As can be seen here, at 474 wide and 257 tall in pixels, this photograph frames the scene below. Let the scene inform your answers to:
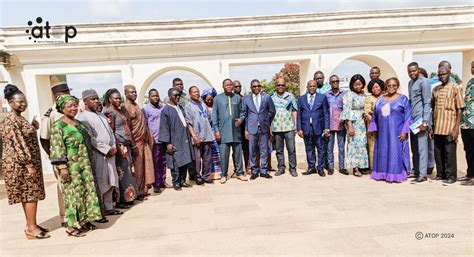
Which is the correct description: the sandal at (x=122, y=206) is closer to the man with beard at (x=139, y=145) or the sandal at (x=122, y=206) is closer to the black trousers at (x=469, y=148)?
the man with beard at (x=139, y=145)

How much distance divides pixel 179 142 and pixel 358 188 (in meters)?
2.75

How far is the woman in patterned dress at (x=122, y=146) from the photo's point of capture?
441cm

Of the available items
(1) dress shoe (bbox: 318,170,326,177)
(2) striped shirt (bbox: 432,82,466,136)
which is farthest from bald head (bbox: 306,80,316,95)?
(2) striped shirt (bbox: 432,82,466,136)

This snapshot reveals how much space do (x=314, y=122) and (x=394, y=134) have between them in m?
1.24

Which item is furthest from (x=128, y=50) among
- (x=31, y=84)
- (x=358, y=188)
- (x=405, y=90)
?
(x=405, y=90)

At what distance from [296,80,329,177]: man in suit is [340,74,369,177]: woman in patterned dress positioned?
0.33 meters

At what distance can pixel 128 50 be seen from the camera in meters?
9.24

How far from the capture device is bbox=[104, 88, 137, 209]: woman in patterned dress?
441 centimetres

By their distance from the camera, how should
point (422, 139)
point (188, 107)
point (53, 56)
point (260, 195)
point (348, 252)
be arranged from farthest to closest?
point (53, 56), point (188, 107), point (422, 139), point (260, 195), point (348, 252)

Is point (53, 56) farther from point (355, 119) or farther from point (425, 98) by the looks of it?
point (425, 98)

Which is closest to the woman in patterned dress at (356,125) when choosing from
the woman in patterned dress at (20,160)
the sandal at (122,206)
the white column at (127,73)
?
the sandal at (122,206)

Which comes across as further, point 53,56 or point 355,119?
point 53,56

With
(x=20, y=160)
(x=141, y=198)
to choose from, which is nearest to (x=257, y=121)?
(x=141, y=198)

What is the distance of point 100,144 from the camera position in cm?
388
